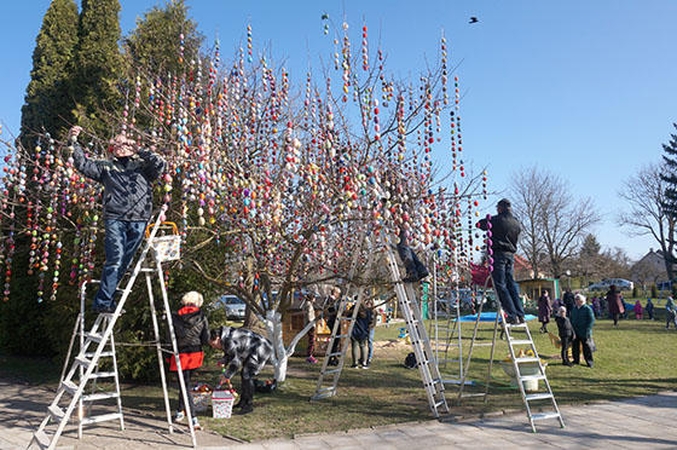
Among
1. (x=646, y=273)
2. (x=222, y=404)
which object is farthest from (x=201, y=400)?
(x=646, y=273)

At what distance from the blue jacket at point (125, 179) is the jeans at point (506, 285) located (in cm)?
435

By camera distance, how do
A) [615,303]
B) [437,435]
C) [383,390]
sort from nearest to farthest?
[437,435] < [383,390] < [615,303]

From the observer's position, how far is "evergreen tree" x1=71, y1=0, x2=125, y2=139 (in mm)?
11281

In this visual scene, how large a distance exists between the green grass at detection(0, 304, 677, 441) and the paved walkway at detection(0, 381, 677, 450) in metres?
0.31

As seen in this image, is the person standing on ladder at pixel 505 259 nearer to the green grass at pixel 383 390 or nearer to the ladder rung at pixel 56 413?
the green grass at pixel 383 390

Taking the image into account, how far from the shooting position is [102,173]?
199 inches

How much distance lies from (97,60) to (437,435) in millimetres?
11239

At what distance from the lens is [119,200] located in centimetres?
496

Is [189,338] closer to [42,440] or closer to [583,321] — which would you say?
[42,440]

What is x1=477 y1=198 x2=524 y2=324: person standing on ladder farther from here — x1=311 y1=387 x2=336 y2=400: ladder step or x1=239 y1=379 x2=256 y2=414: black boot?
x1=239 y1=379 x2=256 y2=414: black boot

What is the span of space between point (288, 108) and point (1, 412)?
6.24m

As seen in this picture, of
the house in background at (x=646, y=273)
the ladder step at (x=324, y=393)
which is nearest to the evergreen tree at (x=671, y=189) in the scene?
the house in background at (x=646, y=273)

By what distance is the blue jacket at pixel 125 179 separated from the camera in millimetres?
4934

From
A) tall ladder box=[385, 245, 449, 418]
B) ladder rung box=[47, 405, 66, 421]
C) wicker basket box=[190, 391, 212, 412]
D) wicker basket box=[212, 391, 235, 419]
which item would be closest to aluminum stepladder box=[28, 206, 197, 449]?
ladder rung box=[47, 405, 66, 421]
